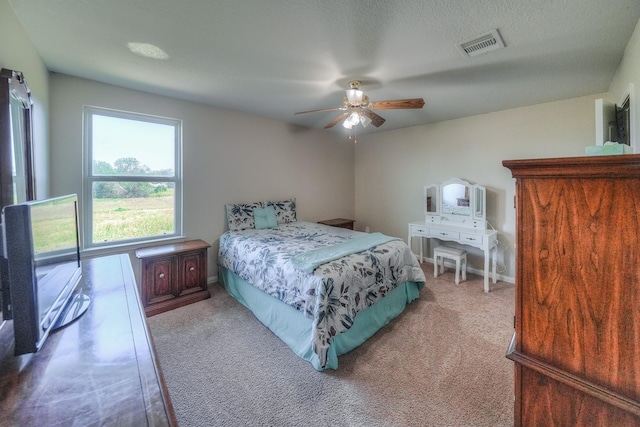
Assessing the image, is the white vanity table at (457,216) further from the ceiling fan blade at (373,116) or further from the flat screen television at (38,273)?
the flat screen television at (38,273)

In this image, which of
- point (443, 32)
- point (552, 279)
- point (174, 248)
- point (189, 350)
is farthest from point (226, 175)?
point (552, 279)

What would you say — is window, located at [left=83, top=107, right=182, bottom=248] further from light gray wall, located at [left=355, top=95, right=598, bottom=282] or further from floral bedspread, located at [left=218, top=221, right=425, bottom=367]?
light gray wall, located at [left=355, top=95, right=598, bottom=282]

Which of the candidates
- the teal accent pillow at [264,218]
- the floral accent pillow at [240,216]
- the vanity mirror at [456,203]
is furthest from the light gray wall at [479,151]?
the floral accent pillow at [240,216]

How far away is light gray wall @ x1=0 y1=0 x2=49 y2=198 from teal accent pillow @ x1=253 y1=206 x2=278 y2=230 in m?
2.17

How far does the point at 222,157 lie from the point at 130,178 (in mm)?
1118

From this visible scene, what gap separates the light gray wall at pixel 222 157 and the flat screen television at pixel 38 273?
1844mm

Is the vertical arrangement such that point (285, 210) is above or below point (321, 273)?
above

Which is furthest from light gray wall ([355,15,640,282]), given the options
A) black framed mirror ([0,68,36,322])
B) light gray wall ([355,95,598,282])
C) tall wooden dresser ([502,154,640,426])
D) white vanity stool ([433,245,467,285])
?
black framed mirror ([0,68,36,322])

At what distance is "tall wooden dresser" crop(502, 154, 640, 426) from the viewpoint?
0.79m

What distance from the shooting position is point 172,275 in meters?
2.94

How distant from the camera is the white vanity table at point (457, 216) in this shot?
135 inches

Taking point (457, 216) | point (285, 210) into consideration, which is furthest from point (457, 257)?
point (285, 210)

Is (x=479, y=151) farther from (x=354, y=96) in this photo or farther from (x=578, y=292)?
(x=578, y=292)

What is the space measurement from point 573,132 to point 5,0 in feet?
16.8
